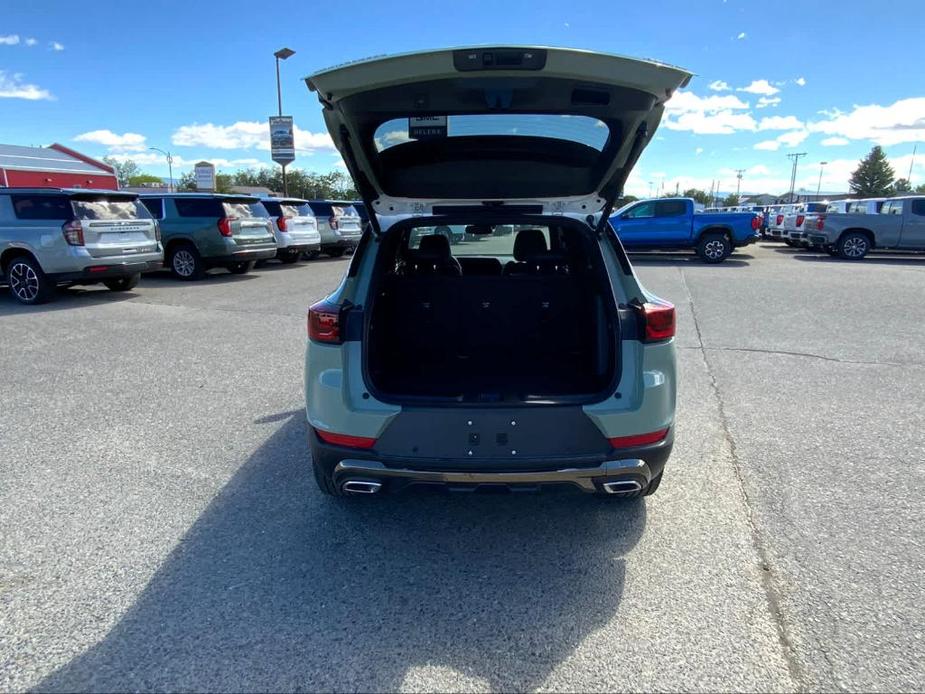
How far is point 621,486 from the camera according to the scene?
2619mm

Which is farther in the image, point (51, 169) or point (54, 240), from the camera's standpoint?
point (51, 169)

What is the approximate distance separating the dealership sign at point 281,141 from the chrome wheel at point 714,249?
59.9 ft

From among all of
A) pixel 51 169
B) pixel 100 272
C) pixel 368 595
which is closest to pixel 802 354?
pixel 368 595

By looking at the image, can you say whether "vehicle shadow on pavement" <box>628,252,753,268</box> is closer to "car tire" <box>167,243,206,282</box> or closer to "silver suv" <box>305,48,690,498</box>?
"car tire" <box>167,243,206,282</box>

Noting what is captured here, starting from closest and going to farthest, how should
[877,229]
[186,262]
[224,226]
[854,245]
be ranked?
[224,226] → [186,262] → [877,229] → [854,245]

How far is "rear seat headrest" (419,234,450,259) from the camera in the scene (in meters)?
4.07

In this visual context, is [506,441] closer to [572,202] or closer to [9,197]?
[572,202]

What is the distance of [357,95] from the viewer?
8.18 feet

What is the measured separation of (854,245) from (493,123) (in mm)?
18675

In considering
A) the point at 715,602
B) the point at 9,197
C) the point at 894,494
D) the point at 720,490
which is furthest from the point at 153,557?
the point at 9,197

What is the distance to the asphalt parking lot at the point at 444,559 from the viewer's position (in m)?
2.13

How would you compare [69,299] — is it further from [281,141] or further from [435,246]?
[281,141]

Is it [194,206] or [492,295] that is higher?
[194,206]

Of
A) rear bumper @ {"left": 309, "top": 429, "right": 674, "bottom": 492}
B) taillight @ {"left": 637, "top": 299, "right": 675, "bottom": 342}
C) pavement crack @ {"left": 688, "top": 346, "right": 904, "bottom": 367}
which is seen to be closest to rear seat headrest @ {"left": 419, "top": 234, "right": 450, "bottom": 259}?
taillight @ {"left": 637, "top": 299, "right": 675, "bottom": 342}
